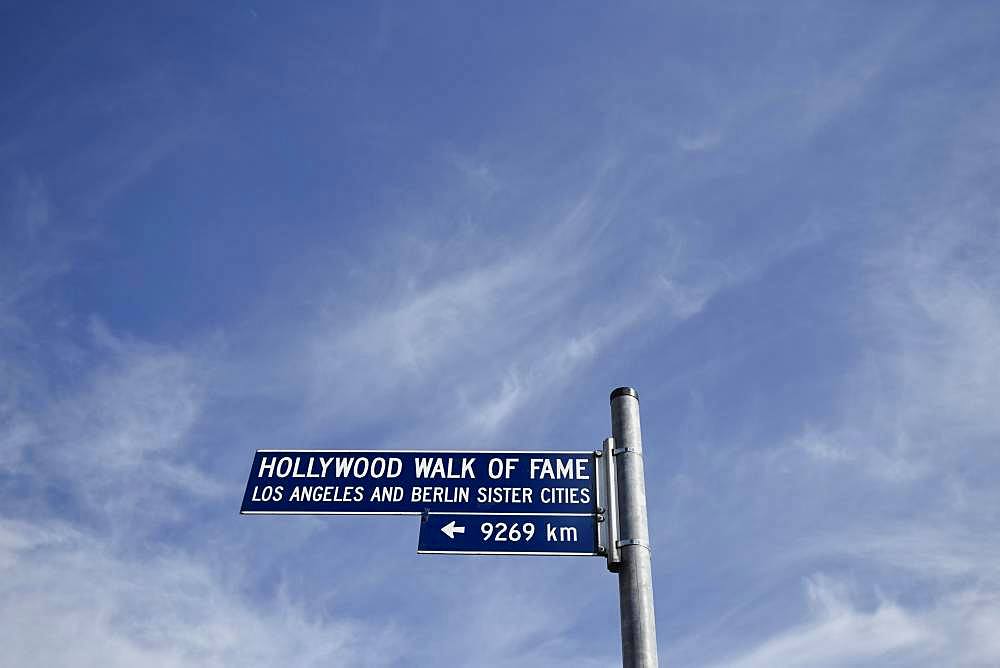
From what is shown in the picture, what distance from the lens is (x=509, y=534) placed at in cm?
534

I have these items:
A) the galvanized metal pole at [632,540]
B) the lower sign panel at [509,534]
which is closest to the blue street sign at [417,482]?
the lower sign panel at [509,534]

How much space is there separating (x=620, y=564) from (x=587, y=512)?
0.49 metres

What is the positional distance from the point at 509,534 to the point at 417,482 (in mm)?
819

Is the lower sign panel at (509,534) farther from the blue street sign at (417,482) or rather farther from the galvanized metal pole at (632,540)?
the galvanized metal pole at (632,540)

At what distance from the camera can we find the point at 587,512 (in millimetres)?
5254

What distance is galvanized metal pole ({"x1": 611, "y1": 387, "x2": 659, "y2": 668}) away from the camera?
175 inches

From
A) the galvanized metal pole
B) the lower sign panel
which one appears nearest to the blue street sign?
the lower sign panel

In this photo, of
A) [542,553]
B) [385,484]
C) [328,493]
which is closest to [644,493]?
[542,553]

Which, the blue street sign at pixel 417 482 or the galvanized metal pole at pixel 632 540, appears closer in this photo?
the galvanized metal pole at pixel 632 540

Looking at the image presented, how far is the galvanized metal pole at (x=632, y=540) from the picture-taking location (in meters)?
4.46

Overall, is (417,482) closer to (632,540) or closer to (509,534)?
(509,534)

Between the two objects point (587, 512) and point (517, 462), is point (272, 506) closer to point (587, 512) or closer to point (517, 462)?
point (517, 462)

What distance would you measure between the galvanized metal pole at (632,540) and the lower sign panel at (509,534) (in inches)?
11.1

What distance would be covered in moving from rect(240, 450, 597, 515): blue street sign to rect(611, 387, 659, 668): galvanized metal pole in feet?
0.91
